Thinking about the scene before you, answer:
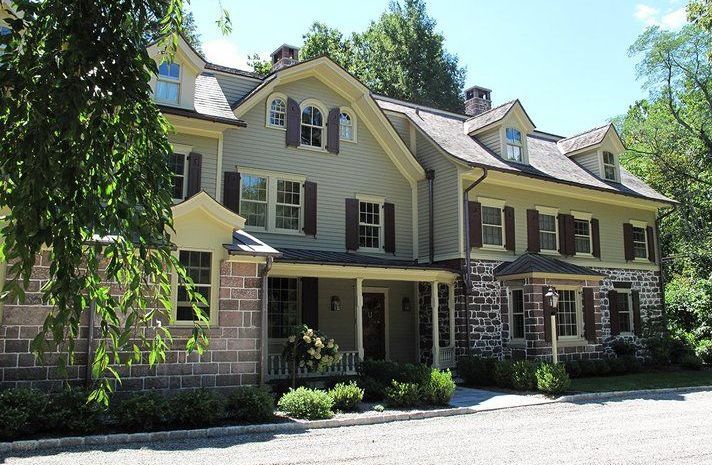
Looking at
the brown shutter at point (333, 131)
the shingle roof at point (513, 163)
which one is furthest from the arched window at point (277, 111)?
the shingle roof at point (513, 163)

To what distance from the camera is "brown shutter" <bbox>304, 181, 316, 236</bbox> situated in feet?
53.7

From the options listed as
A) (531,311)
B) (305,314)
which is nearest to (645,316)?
(531,311)

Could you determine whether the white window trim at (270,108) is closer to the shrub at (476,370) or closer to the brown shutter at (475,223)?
the brown shutter at (475,223)

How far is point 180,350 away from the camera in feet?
35.8

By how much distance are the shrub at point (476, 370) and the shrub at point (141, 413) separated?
9.13 metres

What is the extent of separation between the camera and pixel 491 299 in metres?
17.7

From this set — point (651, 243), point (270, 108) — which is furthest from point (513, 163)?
point (270, 108)

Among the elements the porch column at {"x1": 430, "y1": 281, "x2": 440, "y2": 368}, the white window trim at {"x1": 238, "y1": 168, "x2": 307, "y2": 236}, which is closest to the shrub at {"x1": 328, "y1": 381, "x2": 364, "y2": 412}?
the porch column at {"x1": 430, "y1": 281, "x2": 440, "y2": 368}

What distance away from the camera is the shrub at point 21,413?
322 inches

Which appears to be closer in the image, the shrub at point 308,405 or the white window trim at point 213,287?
the shrub at point 308,405

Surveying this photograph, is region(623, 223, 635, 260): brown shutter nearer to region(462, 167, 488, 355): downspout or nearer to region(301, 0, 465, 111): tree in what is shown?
region(462, 167, 488, 355): downspout

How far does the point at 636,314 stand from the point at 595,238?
3290 mm

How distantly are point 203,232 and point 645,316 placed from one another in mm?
17249

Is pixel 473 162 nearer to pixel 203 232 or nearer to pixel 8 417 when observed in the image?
pixel 203 232
